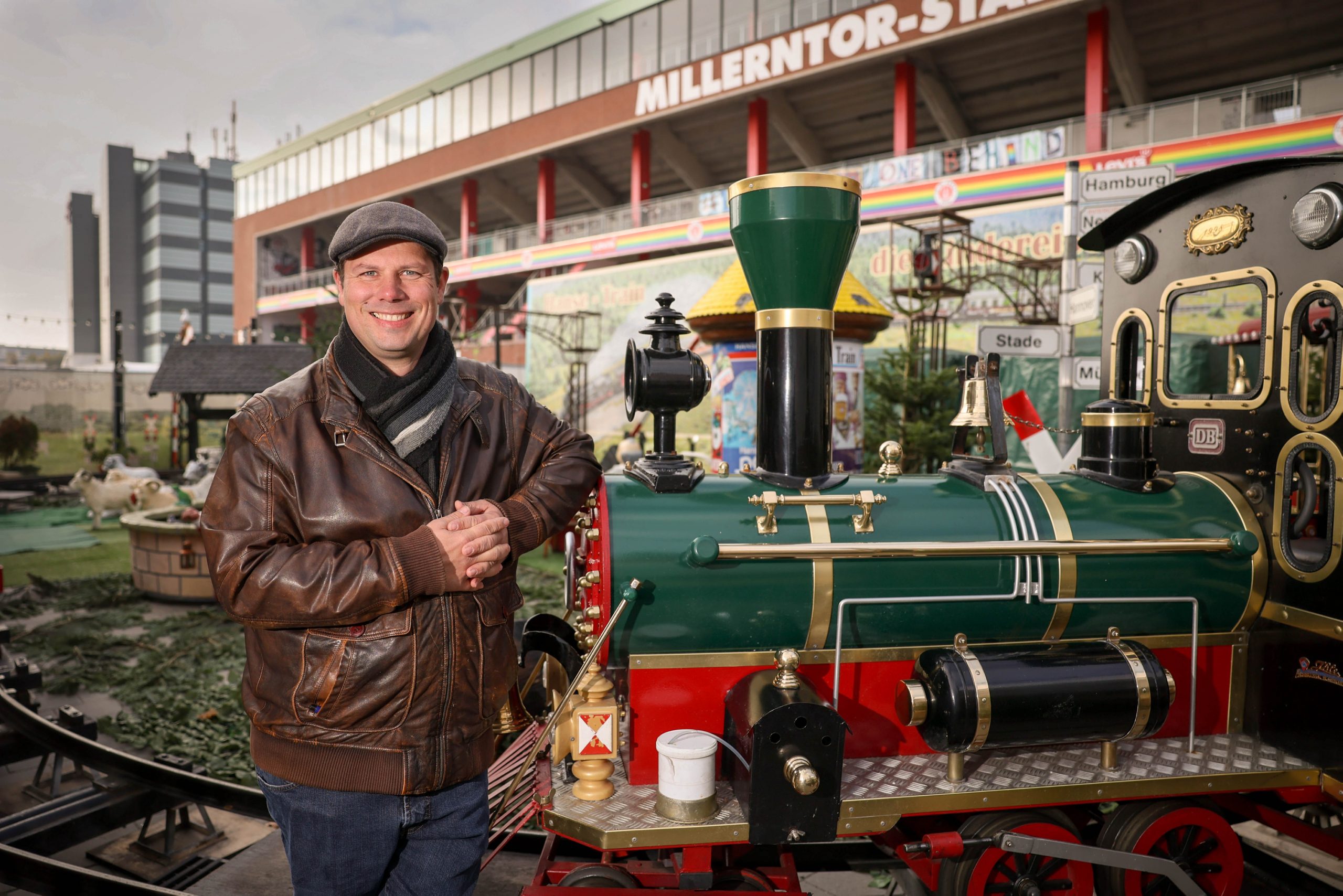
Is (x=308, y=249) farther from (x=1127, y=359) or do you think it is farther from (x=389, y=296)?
(x=389, y=296)

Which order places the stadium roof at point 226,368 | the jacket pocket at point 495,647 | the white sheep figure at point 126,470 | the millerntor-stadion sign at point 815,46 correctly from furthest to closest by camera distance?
the millerntor-stadion sign at point 815,46, the stadium roof at point 226,368, the white sheep figure at point 126,470, the jacket pocket at point 495,647

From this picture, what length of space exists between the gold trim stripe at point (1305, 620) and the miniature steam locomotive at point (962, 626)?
0.5 inches

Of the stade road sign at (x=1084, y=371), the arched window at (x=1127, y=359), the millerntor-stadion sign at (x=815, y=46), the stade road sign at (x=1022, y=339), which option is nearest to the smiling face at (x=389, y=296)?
the arched window at (x=1127, y=359)

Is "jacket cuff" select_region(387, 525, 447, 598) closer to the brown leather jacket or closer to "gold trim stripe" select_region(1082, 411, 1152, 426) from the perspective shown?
the brown leather jacket

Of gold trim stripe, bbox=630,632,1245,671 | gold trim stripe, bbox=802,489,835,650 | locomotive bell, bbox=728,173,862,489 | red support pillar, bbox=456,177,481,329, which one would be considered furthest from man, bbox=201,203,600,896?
red support pillar, bbox=456,177,481,329

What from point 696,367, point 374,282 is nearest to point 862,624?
point 696,367

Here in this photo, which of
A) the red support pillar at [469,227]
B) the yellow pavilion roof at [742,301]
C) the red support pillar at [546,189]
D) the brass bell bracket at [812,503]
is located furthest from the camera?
the red support pillar at [469,227]

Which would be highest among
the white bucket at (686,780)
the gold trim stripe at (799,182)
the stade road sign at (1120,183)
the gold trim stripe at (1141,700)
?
the stade road sign at (1120,183)

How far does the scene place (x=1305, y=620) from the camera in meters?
3.07

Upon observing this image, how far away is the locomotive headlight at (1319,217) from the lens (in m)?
2.95

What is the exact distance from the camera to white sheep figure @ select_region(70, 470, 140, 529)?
13664 millimetres

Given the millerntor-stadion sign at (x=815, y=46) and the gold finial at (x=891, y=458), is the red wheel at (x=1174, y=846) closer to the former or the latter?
the gold finial at (x=891, y=458)

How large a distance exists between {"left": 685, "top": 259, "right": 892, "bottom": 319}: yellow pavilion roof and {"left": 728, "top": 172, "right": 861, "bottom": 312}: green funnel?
5.53 m

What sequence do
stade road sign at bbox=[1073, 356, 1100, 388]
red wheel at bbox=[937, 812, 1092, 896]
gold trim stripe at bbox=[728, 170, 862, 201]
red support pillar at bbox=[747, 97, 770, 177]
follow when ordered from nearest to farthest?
1. red wheel at bbox=[937, 812, 1092, 896]
2. gold trim stripe at bbox=[728, 170, 862, 201]
3. stade road sign at bbox=[1073, 356, 1100, 388]
4. red support pillar at bbox=[747, 97, 770, 177]
